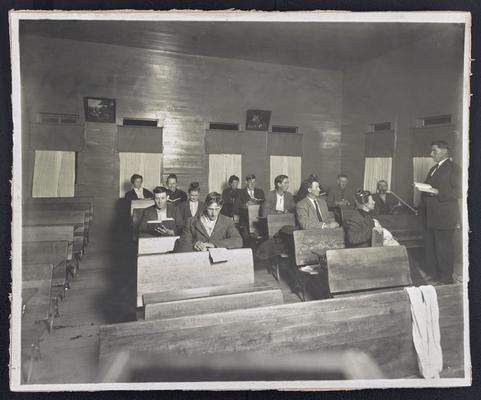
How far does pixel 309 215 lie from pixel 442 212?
122cm

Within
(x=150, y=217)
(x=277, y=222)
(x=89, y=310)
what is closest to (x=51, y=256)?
(x=89, y=310)

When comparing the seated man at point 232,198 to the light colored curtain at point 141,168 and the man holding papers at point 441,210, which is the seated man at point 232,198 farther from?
the man holding papers at point 441,210

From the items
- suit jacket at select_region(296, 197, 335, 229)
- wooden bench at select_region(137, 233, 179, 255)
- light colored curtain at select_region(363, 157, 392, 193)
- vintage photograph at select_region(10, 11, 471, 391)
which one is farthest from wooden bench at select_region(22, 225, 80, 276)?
light colored curtain at select_region(363, 157, 392, 193)

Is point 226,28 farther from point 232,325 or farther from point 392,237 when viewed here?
point 392,237

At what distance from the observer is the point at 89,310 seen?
2.54 metres

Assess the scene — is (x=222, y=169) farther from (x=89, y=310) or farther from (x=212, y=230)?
(x=89, y=310)

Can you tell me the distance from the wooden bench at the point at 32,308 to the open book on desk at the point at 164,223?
4.09 ft

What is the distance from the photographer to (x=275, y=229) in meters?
3.45

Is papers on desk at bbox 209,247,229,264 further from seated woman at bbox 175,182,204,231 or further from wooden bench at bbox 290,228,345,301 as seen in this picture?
seated woman at bbox 175,182,204,231

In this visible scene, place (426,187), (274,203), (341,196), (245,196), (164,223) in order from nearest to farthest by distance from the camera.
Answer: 1. (426,187)
2. (164,223)
3. (341,196)
4. (274,203)
5. (245,196)

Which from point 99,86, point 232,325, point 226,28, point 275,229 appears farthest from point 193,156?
point 232,325

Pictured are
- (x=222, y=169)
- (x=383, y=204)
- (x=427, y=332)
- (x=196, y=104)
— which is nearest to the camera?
(x=427, y=332)

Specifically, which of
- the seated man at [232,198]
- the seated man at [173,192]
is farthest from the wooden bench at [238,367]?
the seated man at [232,198]

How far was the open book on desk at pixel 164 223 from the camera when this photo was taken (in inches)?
127
